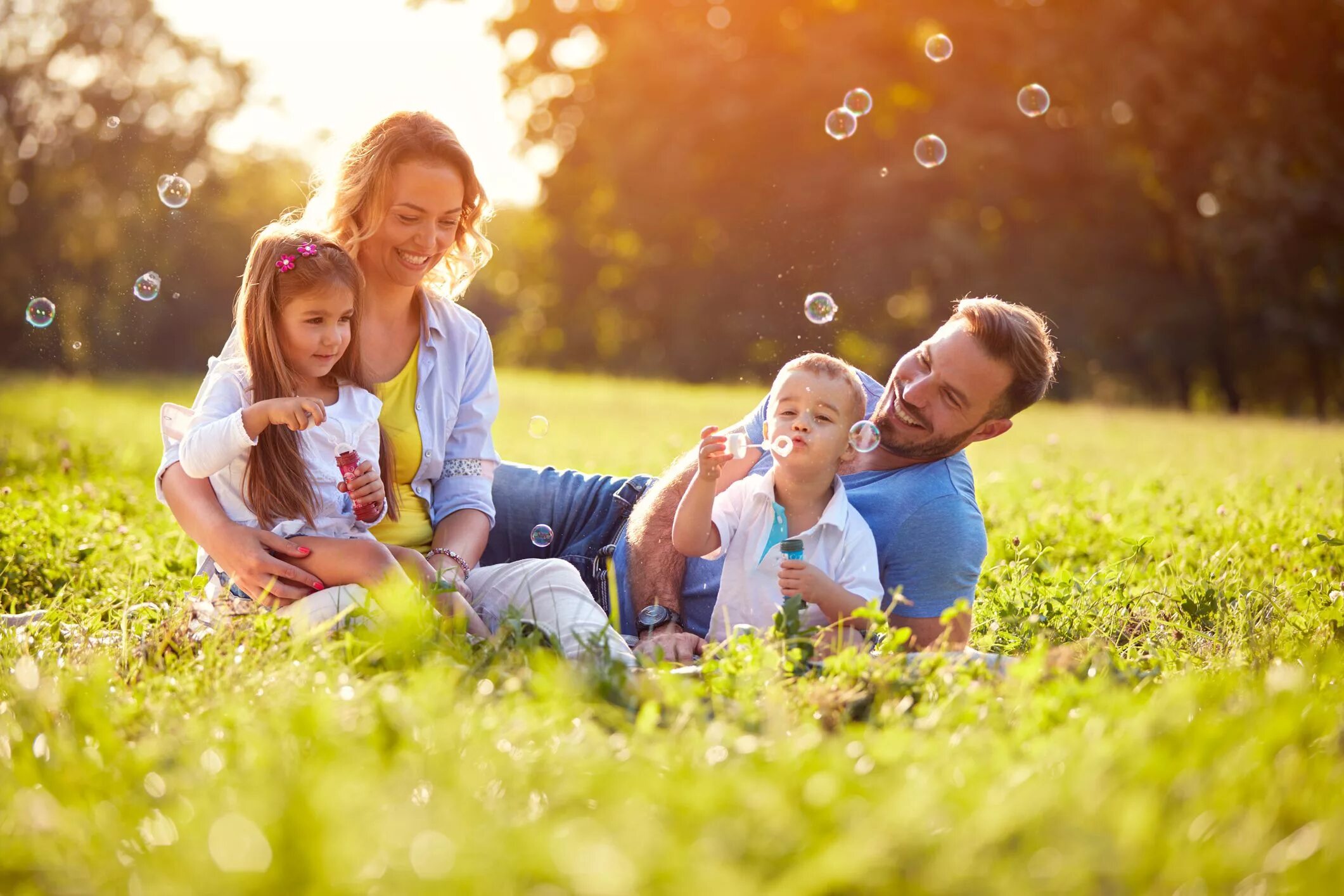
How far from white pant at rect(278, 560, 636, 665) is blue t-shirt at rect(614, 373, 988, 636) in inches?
18.7

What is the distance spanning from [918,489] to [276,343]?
1.85 meters

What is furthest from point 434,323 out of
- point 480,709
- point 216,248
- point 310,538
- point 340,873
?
point 216,248

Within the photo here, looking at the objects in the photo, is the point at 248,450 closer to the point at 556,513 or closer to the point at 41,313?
the point at 556,513

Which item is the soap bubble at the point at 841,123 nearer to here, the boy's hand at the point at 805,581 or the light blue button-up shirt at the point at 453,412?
the light blue button-up shirt at the point at 453,412

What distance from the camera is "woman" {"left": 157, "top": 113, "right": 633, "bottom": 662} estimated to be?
3393 millimetres

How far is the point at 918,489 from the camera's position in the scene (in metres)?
3.57

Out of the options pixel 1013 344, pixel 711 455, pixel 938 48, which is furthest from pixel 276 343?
pixel 938 48

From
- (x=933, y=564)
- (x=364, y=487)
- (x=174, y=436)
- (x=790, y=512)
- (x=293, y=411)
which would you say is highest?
(x=293, y=411)

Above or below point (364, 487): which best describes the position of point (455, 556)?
below

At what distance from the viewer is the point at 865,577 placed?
3.33m

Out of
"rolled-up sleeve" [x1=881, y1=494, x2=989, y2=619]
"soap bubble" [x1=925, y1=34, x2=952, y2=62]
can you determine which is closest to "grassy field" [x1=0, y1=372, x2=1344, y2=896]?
"rolled-up sleeve" [x1=881, y1=494, x2=989, y2=619]

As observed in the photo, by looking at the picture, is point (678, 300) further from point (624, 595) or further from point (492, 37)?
point (624, 595)

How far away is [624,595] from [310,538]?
104 centimetres

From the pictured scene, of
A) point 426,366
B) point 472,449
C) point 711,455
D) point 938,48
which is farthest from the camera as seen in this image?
point 938,48
